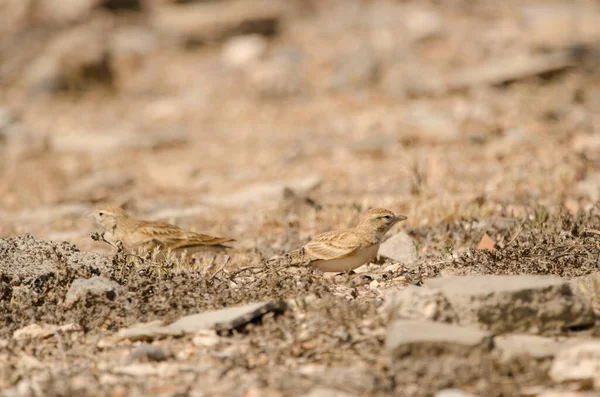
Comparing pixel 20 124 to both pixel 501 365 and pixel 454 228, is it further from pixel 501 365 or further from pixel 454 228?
pixel 501 365

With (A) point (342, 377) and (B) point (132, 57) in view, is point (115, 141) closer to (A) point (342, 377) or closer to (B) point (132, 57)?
(B) point (132, 57)

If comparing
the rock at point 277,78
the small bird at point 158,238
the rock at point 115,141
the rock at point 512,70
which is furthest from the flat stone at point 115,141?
the small bird at point 158,238

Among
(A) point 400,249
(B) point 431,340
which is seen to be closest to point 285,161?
(A) point 400,249

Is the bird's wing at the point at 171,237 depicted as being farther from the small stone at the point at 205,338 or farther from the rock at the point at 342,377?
the rock at the point at 342,377

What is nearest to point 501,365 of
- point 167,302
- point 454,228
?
point 167,302

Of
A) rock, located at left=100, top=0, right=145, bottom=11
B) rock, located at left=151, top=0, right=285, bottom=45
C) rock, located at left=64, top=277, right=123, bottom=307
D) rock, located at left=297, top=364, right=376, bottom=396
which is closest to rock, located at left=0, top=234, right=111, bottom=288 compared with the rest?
rock, located at left=64, top=277, right=123, bottom=307
